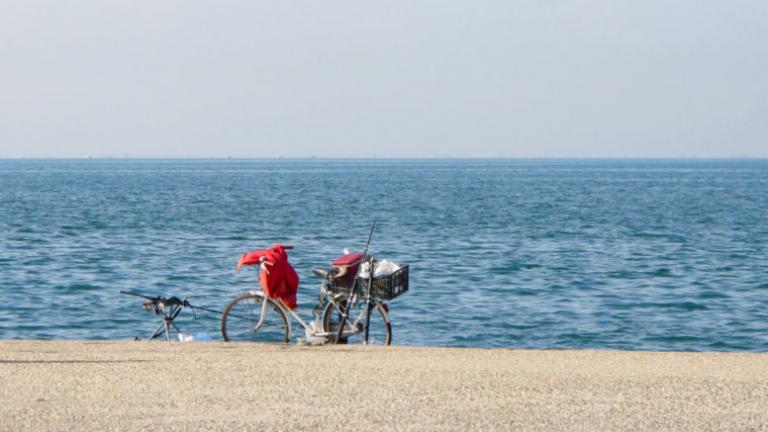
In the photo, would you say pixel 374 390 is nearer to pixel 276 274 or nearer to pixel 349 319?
pixel 349 319

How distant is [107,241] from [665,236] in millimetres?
19498

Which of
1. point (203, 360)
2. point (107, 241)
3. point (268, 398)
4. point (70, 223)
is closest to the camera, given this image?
point (268, 398)

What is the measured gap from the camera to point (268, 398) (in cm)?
1032

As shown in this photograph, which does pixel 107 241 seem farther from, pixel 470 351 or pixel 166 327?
pixel 470 351

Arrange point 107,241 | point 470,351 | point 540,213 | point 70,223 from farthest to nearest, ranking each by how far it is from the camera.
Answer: point 540,213 → point 70,223 → point 107,241 → point 470,351

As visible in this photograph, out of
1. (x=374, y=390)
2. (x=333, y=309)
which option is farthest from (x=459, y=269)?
(x=374, y=390)

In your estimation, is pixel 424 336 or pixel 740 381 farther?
pixel 424 336

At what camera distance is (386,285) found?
14703mm

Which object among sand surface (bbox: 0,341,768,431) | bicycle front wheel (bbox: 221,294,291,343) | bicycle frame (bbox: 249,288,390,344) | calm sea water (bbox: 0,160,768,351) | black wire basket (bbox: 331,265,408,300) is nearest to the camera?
sand surface (bbox: 0,341,768,431)

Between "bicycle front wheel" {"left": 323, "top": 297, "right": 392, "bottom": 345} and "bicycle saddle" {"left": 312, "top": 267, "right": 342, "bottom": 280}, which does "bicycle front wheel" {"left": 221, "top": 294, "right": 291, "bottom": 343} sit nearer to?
"bicycle front wheel" {"left": 323, "top": 297, "right": 392, "bottom": 345}

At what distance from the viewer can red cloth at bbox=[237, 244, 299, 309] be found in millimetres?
14875

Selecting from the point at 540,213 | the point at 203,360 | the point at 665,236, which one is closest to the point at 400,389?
the point at 203,360

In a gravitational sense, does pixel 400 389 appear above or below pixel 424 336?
above

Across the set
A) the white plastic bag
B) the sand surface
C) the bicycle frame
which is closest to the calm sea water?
the bicycle frame
